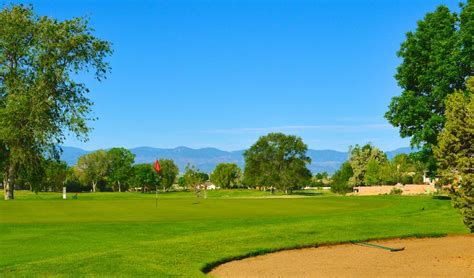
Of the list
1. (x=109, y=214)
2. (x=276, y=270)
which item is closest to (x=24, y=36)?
(x=109, y=214)

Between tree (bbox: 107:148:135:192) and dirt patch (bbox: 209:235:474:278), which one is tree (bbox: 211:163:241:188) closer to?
tree (bbox: 107:148:135:192)

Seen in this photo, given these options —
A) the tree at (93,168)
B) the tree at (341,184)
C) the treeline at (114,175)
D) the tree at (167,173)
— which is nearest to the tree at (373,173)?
the tree at (341,184)

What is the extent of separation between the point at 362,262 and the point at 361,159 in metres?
122

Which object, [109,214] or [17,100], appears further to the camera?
[17,100]

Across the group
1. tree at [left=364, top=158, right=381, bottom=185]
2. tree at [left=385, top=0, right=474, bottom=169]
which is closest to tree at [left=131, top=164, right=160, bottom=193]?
tree at [left=364, top=158, right=381, bottom=185]

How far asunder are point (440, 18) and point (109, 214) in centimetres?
3058

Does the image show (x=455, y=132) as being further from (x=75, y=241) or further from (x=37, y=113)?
(x=37, y=113)

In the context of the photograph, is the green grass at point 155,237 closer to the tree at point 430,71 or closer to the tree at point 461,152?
the tree at point 461,152

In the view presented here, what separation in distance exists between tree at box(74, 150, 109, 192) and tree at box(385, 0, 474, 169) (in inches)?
4985

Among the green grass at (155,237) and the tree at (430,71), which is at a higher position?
the tree at (430,71)

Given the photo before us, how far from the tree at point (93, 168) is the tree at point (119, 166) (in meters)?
1.73

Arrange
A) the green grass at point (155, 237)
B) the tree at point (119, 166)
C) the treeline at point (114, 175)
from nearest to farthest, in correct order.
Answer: the green grass at point (155, 237) < the treeline at point (114, 175) < the tree at point (119, 166)

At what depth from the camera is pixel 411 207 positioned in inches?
1426

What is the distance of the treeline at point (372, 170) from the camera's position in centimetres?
11950
